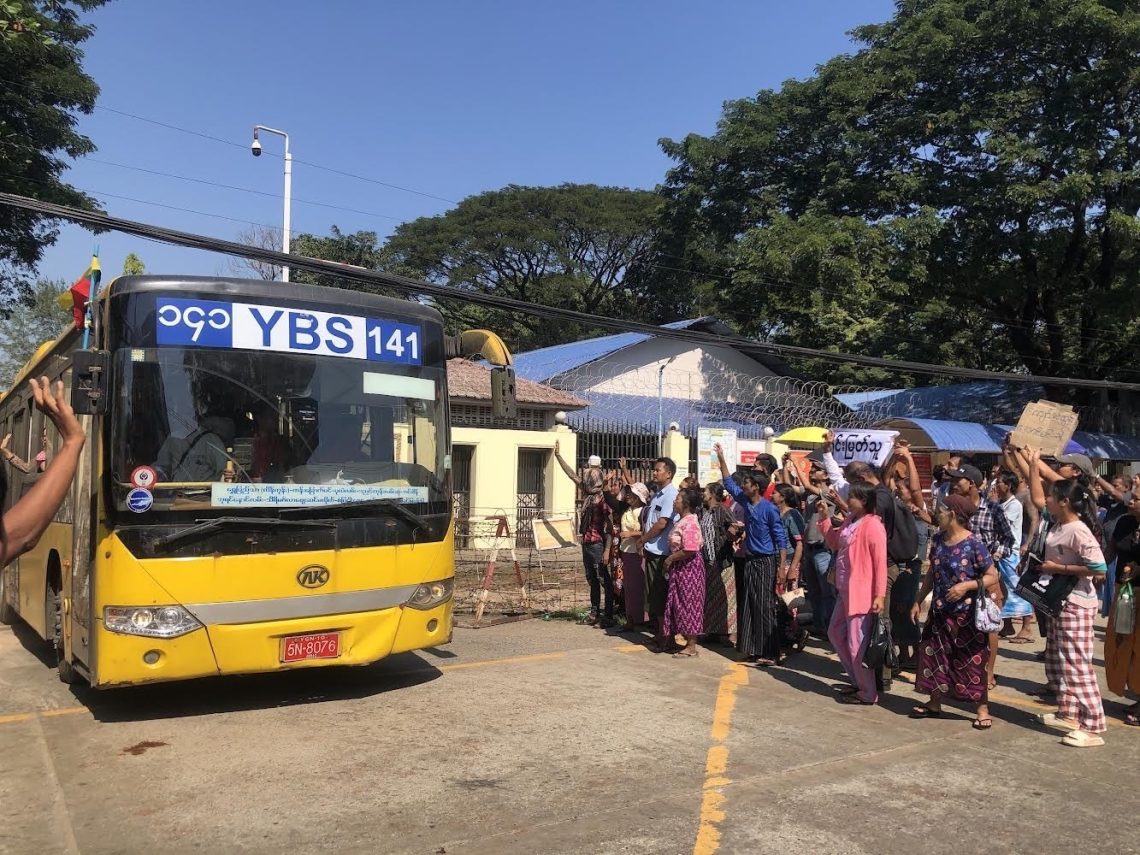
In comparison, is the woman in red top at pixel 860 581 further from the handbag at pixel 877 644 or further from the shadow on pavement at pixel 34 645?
the shadow on pavement at pixel 34 645

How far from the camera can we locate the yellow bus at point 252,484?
5867mm

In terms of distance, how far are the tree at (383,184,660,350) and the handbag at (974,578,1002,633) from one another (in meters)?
33.7

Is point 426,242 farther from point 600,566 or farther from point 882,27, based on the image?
point 600,566

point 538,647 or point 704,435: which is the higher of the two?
point 704,435

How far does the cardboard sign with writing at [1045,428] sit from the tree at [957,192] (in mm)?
15103

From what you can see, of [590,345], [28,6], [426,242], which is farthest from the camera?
[426,242]

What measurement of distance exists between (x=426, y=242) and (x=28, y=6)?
80.2ft

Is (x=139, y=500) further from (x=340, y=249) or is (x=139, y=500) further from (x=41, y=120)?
(x=340, y=249)

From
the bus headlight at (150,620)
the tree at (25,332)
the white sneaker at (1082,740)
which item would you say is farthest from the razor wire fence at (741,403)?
the tree at (25,332)

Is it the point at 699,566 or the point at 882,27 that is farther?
the point at 882,27

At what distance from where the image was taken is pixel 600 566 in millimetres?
10289

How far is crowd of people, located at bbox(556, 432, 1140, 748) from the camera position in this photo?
6.27 metres

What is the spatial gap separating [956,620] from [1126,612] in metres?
1.27

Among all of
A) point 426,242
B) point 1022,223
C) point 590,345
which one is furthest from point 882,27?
point 426,242
